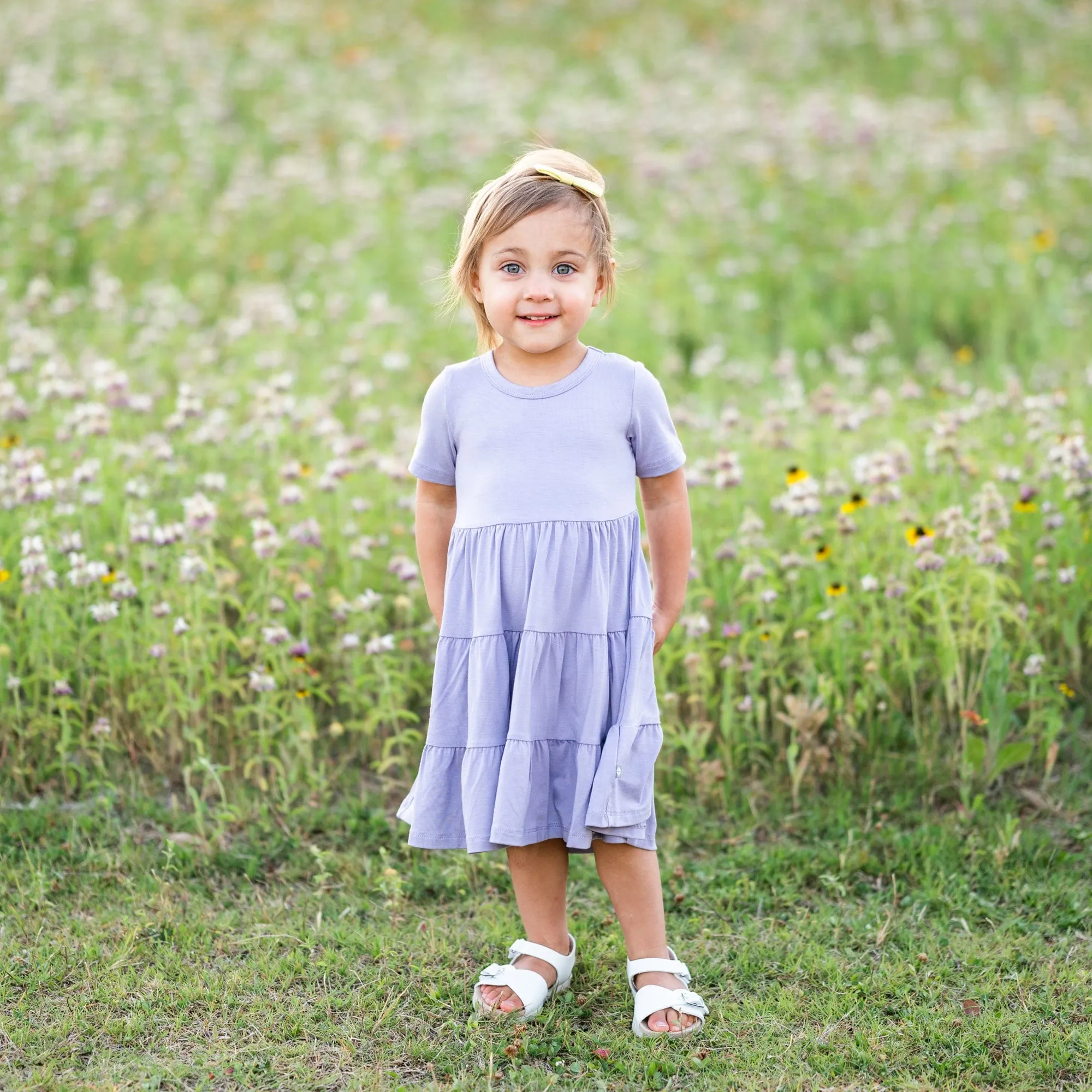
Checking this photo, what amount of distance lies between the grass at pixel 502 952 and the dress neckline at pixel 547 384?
1.34 metres

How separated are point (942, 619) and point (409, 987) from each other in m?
1.81

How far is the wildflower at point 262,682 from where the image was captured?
12.1 feet

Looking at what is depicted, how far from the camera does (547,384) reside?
2666mm

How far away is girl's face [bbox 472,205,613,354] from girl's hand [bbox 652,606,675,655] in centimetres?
64

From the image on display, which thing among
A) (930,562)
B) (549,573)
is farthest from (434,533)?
(930,562)

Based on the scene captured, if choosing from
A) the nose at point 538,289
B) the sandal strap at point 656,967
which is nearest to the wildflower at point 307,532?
the nose at point 538,289

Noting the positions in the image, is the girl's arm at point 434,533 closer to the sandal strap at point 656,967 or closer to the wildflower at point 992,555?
the sandal strap at point 656,967

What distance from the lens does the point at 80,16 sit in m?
11.7

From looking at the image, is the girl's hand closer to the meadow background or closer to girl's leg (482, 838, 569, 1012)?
girl's leg (482, 838, 569, 1012)

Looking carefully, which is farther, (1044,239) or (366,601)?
(1044,239)

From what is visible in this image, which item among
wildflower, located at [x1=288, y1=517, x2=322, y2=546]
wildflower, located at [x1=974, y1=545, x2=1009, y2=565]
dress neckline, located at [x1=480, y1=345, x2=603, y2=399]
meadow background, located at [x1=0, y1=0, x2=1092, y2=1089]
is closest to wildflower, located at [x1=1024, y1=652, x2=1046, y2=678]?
meadow background, located at [x1=0, y1=0, x2=1092, y2=1089]

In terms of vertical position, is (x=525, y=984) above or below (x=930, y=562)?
below

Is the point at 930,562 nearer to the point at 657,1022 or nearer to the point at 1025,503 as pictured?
the point at 1025,503

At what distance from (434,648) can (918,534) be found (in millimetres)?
1530
